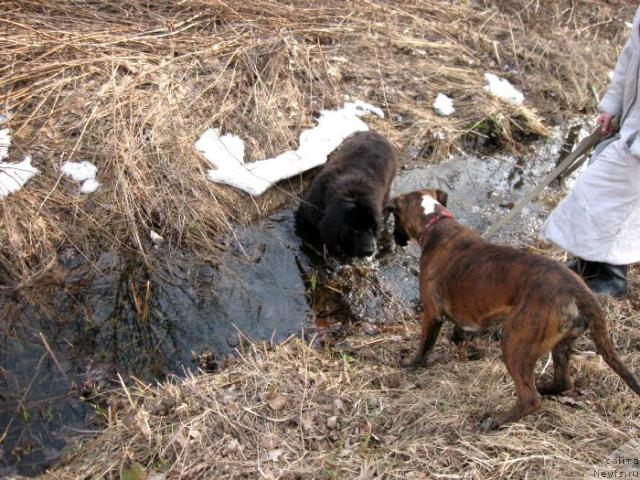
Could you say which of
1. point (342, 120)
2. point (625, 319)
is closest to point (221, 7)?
point (342, 120)

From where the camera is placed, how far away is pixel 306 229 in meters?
5.79

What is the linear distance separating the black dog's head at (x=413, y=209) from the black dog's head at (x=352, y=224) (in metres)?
0.66

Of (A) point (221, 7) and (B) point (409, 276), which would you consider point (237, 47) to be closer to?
(A) point (221, 7)

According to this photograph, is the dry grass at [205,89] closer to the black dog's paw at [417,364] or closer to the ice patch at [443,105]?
the ice patch at [443,105]

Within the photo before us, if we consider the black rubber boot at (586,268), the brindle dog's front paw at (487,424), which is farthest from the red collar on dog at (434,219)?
the black rubber boot at (586,268)

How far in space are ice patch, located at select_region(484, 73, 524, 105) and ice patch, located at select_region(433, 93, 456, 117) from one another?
0.63 meters

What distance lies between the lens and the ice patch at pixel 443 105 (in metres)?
7.68

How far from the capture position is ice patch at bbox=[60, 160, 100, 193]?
546 centimetres

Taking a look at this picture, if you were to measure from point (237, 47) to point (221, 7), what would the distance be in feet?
2.48

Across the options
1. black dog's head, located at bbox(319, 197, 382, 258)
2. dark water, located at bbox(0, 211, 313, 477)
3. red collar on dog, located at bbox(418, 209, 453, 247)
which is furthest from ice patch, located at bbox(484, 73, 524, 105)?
red collar on dog, located at bbox(418, 209, 453, 247)

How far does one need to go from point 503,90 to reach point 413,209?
4568 mm

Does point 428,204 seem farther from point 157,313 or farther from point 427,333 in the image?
point 157,313

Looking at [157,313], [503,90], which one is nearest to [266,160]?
[157,313]

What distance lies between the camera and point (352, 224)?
207 inches
